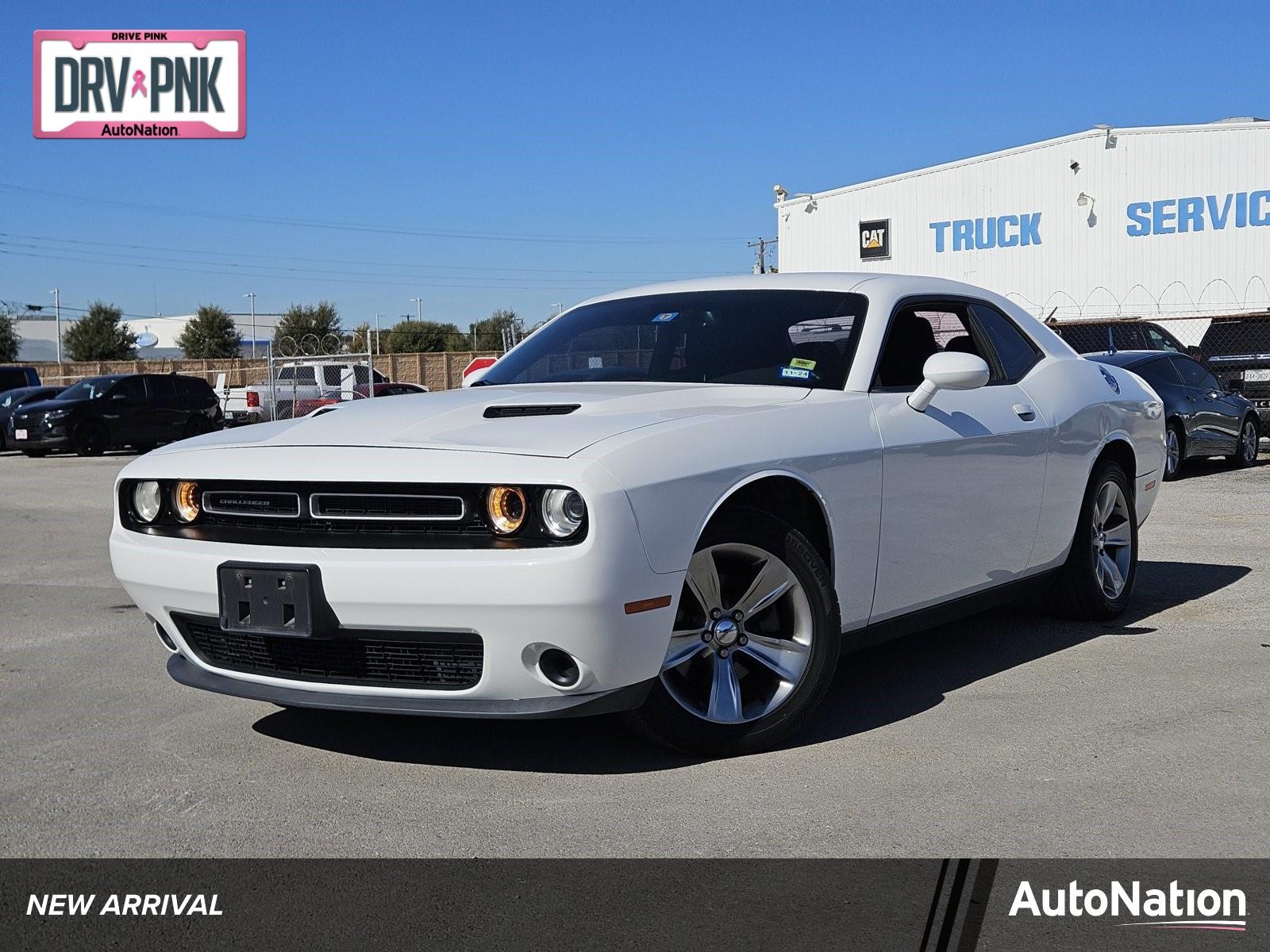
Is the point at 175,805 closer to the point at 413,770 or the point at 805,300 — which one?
the point at 413,770

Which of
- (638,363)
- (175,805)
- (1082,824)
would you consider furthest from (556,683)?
(638,363)

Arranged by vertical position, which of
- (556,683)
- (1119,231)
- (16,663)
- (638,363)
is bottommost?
(16,663)

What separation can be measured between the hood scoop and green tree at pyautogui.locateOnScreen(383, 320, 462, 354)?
7164cm

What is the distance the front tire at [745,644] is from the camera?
414 centimetres

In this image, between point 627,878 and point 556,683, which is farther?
point 556,683

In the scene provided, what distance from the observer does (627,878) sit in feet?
10.7

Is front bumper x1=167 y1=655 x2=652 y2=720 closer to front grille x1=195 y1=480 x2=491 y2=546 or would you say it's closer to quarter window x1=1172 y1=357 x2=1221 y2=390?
front grille x1=195 y1=480 x2=491 y2=546

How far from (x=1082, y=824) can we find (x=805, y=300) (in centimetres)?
229

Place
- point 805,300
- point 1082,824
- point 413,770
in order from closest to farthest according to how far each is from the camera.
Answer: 1. point 1082,824
2. point 413,770
3. point 805,300

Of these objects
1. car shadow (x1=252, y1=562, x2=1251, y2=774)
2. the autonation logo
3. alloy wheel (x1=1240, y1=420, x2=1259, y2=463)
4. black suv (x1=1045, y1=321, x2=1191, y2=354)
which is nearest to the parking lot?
car shadow (x1=252, y1=562, x2=1251, y2=774)

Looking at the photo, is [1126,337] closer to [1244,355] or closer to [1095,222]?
[1244,355]

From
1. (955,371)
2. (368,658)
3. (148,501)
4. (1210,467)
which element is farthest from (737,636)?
(1210,467)

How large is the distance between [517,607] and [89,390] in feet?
74.7

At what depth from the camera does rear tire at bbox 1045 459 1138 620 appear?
619 centimetres
